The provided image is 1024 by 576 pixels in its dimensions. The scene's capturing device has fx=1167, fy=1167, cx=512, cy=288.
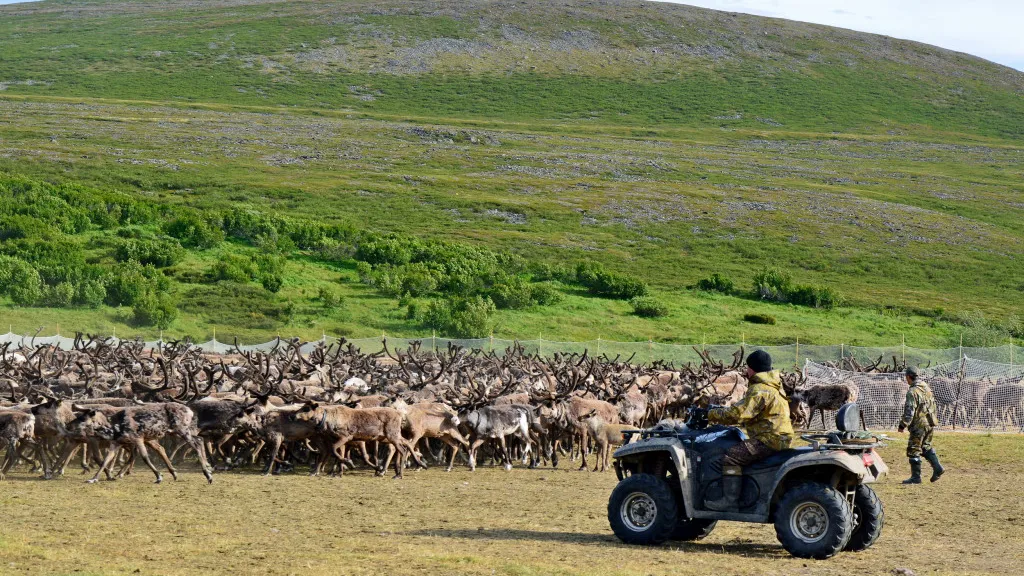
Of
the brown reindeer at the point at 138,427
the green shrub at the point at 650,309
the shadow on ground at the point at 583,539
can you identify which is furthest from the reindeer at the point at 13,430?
the green shrub at the point at 650,309

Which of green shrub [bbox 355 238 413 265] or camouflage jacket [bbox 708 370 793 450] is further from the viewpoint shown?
green shrub [bbox 355 238 413 265]

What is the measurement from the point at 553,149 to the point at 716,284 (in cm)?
4718

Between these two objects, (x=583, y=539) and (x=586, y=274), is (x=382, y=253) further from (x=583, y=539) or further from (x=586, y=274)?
(x=583, y=539)

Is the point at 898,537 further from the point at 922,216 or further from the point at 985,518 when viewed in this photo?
the point at 922,216

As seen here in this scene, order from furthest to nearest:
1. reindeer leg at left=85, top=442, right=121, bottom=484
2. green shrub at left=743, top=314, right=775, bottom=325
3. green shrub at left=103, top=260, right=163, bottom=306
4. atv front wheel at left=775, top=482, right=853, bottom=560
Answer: green shrub at left=743, top=314, right=775, bottom=325 < green shrub at left=103, top=260, right=163, bottom=306 < reindeer leg at left=85, top=442, right=121, bottom=484 < atv front wheel at left=775, top=482, right=853, bottom=560

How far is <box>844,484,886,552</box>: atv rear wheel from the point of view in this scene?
37.6 ft

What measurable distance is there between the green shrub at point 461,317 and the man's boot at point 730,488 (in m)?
38.3

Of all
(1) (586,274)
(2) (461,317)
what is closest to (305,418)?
(2) (461,317)

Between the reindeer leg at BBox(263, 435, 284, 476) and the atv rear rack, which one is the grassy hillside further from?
the atv rear rack

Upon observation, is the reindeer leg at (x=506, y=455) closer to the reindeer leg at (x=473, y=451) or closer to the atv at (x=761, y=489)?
the reindeer leg at (x=473, y=451)

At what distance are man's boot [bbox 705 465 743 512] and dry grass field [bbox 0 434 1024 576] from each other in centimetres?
47

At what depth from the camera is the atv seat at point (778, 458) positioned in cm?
1120

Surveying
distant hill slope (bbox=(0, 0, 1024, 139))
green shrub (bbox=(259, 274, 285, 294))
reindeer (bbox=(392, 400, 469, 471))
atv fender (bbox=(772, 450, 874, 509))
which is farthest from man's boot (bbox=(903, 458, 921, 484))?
distant hill slope (bbox=(0, 0, 1024, 139))

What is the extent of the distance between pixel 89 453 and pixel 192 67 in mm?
126730
